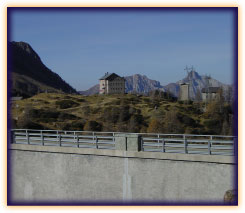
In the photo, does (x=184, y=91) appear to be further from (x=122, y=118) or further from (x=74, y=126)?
(x=74, y=126)

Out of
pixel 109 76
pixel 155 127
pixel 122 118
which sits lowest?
pixel 155 127

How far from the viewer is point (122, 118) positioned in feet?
337

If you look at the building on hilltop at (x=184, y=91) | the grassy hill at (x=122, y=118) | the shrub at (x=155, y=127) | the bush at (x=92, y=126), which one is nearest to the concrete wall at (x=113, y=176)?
the grassy hill at (x=122, y=118)

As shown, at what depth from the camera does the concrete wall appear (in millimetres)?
20062

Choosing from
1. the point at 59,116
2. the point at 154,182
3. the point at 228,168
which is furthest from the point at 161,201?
the point at 59,116

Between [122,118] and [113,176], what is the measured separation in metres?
80.1

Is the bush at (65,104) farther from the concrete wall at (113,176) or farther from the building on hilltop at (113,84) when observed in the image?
the concrete wall at (113,176)

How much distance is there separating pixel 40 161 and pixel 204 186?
36.7 feet

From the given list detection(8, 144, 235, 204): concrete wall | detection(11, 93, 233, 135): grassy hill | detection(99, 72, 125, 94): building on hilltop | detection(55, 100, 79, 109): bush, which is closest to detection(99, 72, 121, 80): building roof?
detection(99, 72, 125, 94): building on hilltop

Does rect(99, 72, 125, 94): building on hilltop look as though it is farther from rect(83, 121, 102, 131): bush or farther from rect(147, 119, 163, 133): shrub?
rect(147, 119, 163, 133): shrub

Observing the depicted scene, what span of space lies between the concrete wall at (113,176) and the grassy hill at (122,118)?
5789cm

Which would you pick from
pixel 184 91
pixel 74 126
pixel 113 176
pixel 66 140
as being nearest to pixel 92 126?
pixel 74 126

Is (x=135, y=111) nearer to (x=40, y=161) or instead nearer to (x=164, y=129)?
(x=164, y=129)

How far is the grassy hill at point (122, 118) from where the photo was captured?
92188mm
